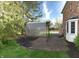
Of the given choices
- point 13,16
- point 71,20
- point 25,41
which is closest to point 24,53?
point 25,41

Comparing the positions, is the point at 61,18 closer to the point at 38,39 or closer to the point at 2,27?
the point at 38,39

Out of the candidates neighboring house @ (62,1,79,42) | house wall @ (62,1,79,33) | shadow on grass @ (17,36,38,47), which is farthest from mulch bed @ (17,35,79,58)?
house wall @ (62,1,79,33)

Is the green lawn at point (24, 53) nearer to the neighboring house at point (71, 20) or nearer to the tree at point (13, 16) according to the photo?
the tree at point (13, 16)

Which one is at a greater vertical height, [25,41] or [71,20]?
A: [71,20]

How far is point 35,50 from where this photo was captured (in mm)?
3275

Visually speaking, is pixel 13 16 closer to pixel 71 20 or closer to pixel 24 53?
pixel 24 53

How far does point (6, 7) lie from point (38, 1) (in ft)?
1.80

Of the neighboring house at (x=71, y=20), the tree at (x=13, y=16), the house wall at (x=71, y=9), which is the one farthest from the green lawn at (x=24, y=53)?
the house wall at (x=71, y=9)

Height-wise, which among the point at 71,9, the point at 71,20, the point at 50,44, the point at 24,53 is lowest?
the point at 24,53

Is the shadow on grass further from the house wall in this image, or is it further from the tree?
the house wall

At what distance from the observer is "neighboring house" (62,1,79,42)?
10.5 feet

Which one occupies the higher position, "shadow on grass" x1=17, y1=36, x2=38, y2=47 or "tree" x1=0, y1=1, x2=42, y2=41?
"tree" x1=0, y1=1, x2=42, y2=41

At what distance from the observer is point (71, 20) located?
3234mm

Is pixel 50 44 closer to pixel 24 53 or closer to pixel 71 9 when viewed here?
pixel 24 53
